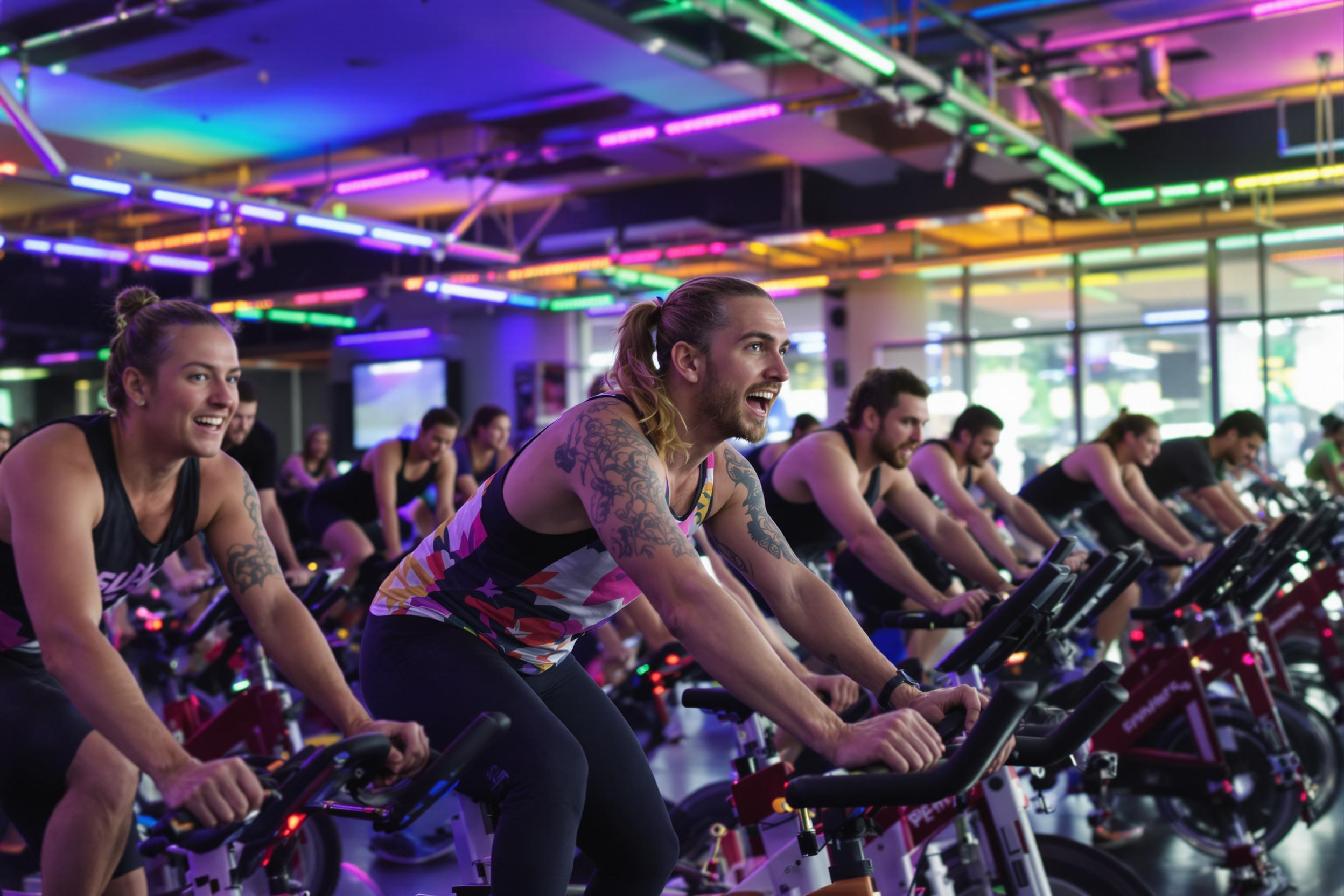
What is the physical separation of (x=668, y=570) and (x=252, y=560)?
32.0 inches

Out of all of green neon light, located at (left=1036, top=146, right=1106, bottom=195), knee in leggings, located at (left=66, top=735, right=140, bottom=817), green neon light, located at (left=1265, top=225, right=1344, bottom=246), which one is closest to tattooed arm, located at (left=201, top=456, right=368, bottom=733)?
knee in leggings, located at (left=66, top=735, right=140, bottom=817)

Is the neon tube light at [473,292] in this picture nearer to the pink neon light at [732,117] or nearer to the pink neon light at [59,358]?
the pink neon light at [732,117]

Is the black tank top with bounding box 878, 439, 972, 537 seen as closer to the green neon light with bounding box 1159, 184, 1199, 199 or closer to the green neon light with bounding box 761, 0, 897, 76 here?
the green neon light with bounding box 761, 0, 897, 76

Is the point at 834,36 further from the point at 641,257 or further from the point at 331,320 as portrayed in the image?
the point at 331,320

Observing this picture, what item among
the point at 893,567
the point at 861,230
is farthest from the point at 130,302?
the point at 861,230

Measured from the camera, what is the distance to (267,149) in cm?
1027

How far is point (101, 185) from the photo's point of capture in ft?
23.6

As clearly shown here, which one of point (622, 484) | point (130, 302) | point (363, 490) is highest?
point (130, 302)

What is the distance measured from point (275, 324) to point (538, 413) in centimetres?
458

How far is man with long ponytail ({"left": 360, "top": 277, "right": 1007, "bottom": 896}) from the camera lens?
1577 millimetres

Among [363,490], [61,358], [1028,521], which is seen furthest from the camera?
[61,358]

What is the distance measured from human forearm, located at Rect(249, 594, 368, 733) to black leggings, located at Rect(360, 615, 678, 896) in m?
0.04

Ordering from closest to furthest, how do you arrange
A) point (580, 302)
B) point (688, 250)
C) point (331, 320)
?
1. point (688, 250)
2. point (580, 302)
3. point (331, 320)

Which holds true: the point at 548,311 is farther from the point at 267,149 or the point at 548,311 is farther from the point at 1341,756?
the point at 1341,756
